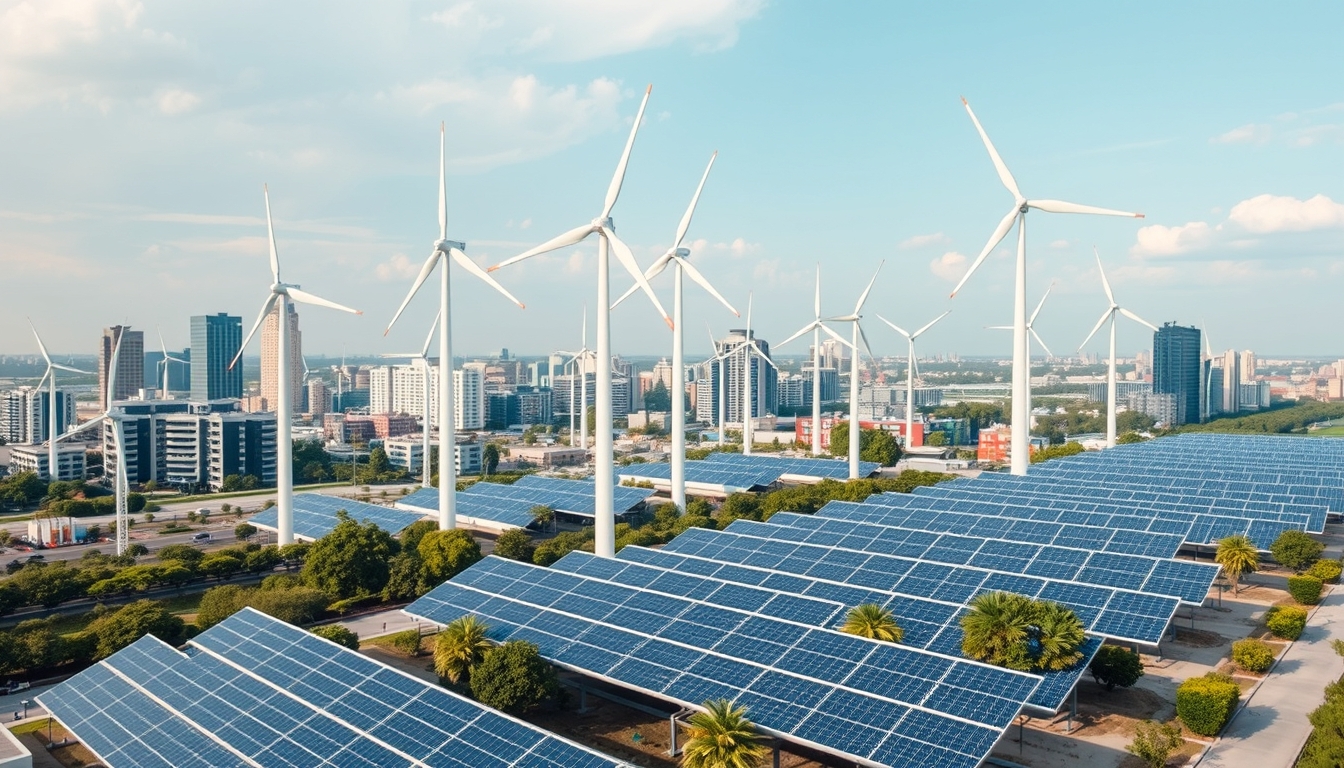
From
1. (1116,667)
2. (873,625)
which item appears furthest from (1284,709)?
(873,625)

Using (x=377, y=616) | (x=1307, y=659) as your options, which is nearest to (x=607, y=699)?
(x=377, y=616)

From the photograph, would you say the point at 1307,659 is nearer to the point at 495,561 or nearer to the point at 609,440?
the point at 609,440

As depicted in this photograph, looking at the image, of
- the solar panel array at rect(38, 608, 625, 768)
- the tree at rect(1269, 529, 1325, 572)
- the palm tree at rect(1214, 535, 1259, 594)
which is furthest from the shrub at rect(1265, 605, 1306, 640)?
the solar panel array at rect(38, 608, 625, 768)

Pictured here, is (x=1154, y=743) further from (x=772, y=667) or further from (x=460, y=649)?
(x=460, y=649)

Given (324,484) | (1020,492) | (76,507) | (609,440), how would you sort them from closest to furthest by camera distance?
(609,440) → (1020,492) → (76,507) → (324,484)

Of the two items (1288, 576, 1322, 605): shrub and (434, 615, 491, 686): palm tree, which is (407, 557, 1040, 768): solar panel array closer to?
(434, 615, 491, 686): palm tree

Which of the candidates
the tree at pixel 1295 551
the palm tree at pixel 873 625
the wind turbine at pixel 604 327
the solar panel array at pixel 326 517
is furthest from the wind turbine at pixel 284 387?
the tree at pixel 1295 551
